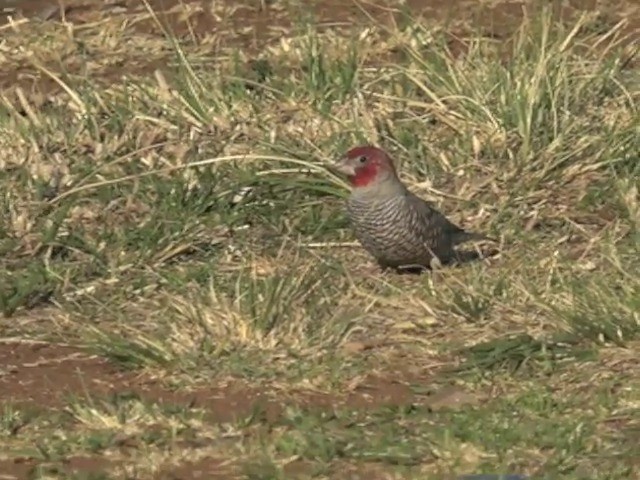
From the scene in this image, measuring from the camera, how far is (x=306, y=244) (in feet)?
25.9

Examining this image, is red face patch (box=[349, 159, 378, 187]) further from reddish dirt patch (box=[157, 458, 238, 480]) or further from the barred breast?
reddish dirt patch (box=[157, 458, 238, 480])

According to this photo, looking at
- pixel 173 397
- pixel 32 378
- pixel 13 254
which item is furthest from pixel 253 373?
pixel 13 254

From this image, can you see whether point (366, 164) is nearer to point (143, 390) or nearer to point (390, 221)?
point (390, 221)

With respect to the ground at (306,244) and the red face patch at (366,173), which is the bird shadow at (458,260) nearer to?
the ground at (306,244)

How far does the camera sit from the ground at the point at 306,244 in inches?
238

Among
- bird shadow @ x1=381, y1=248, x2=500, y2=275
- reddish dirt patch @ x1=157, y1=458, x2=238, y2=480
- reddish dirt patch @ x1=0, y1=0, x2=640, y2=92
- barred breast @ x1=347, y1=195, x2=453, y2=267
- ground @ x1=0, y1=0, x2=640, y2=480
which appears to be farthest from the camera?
reddish dirt patch @ x1=0, y1=0, x2=640, y2=92

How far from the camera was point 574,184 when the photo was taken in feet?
27.3

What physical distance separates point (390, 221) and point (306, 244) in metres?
0.36

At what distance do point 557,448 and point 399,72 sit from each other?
340cm

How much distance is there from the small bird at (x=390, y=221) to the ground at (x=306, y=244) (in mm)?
115

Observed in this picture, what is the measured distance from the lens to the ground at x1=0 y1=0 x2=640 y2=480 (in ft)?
19.9

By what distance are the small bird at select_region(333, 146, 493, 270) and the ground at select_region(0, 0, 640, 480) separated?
0.38ft

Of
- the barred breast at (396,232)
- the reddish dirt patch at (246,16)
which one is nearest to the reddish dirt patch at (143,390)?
the barred breast at (396,232)

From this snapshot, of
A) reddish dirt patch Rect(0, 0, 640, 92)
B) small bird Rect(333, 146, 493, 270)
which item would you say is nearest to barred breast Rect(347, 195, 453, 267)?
small bird Rect(333, 146, 493, 270)
